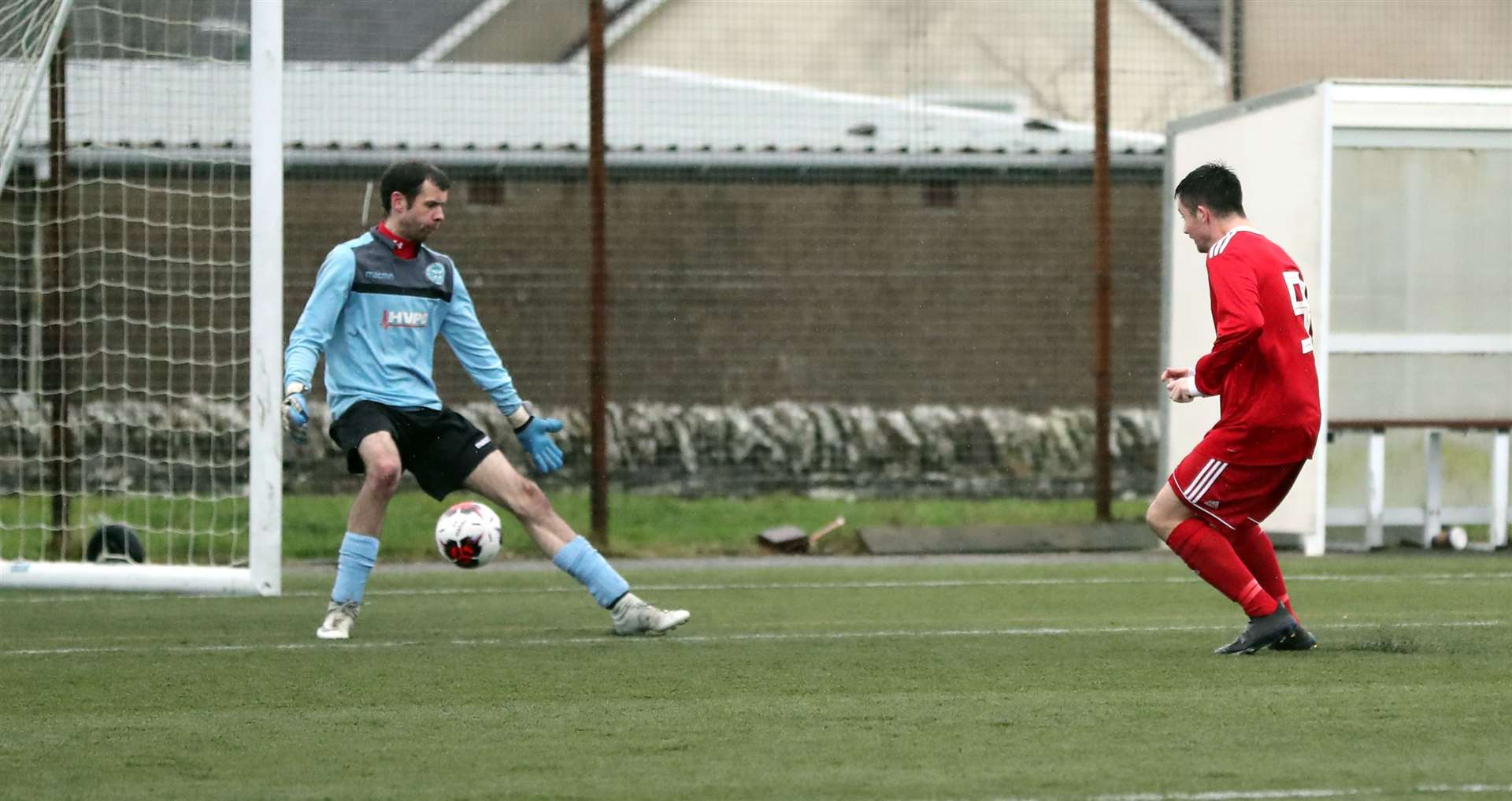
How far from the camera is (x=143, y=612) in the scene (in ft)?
28.9

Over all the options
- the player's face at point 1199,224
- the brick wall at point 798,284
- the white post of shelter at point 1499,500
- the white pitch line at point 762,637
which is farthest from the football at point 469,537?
the white post of shelter at point 1499,500

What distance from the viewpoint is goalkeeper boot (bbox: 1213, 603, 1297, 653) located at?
6637mm

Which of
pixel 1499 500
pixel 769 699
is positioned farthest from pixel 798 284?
pixel 769 699

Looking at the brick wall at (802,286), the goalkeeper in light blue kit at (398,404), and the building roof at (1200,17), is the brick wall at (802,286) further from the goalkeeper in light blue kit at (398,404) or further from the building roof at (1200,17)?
the goalkeeper in light blue kit at (398,404)

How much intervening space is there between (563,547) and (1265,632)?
8.33 ft

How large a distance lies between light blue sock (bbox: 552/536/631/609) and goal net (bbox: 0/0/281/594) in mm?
2162

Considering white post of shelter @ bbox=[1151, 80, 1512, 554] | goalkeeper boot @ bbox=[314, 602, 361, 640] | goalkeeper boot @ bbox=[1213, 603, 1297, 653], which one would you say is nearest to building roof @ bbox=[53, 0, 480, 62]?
goalkeeper boot @ bbox=[314, 602, 361, 640]

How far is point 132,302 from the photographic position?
492 inches

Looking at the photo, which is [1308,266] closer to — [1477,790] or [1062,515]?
[1062,515]

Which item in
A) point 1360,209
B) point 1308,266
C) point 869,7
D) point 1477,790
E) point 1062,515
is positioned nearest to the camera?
point 1477,790

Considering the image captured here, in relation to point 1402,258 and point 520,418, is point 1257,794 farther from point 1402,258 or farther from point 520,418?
point 1402,258

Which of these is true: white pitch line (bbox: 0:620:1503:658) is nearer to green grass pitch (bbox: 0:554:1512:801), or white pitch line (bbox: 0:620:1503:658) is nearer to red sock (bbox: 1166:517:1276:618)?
green grass pitch (bbox: 0:554:1512:801)

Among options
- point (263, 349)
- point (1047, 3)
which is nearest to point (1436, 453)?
point (1047, 3)

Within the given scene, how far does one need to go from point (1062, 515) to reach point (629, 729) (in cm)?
880
